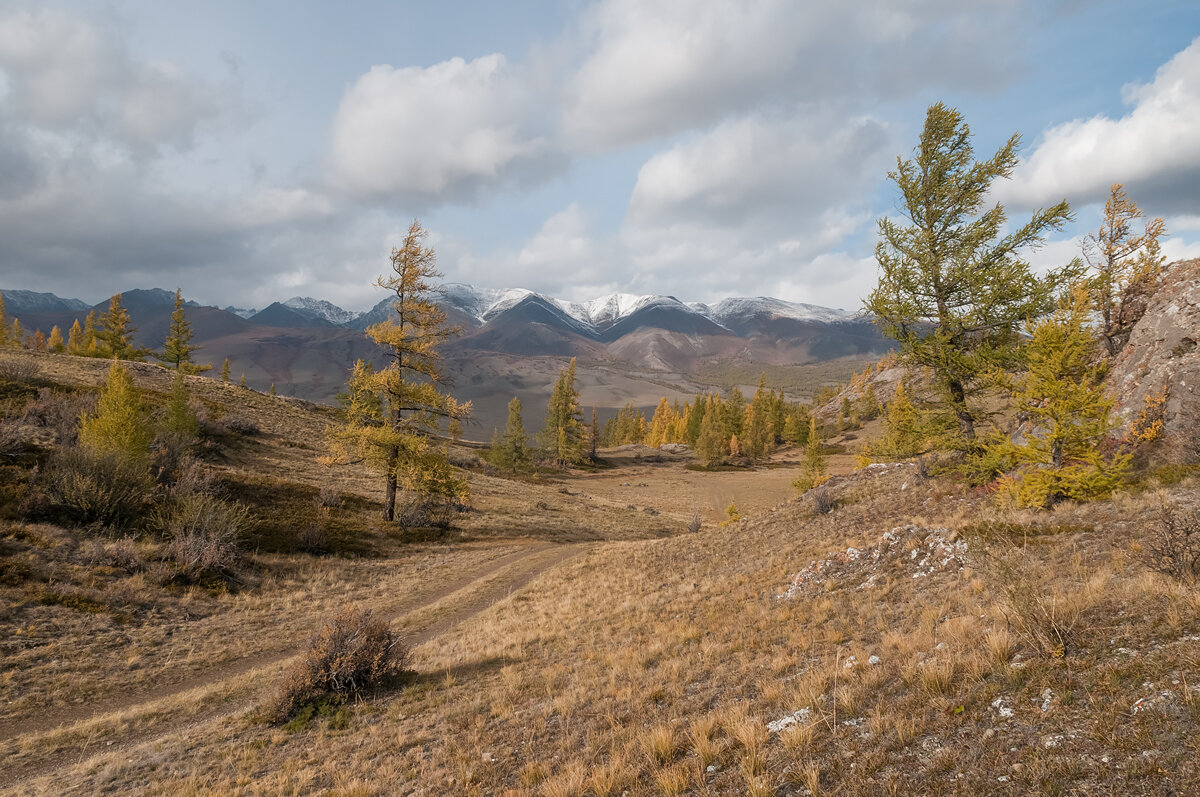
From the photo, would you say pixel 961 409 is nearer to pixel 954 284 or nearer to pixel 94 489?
pixel 954 284

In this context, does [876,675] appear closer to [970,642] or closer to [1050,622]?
[970,642]

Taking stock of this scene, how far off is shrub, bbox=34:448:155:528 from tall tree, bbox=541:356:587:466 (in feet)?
199

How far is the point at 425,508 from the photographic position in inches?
1187

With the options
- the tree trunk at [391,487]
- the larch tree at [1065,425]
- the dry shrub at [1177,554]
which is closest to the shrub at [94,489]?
the tree trunk at [391,487]

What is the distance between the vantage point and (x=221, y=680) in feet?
39.7

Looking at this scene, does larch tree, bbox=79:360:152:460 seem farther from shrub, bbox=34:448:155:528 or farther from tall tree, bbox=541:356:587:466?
tall tree, bbox=541:356:587:466

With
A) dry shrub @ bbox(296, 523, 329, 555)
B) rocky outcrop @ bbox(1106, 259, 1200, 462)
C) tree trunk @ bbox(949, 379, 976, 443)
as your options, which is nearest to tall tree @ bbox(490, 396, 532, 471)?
dry shrub @ bbox(296, 523, 329, 555)

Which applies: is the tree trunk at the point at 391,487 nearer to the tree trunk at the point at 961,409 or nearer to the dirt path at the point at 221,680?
the dirt path at the point at 221,680

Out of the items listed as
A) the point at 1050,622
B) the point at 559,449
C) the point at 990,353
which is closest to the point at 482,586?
the point at 1050,622

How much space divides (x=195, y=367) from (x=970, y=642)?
86.2 meters

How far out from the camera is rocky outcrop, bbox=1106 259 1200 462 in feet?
42.5

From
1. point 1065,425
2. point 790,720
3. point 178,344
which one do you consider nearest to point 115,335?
point 178,344

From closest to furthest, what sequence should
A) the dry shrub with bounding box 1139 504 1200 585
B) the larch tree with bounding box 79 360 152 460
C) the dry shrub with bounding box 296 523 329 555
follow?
1. the dry shrub with bounding box 1139 504 1200 585
2. the larch tree with bounding box 79 360 152 460
3. the dry shrub with bounding box 296 523 329 555

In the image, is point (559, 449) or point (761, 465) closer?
point (559, 449)
